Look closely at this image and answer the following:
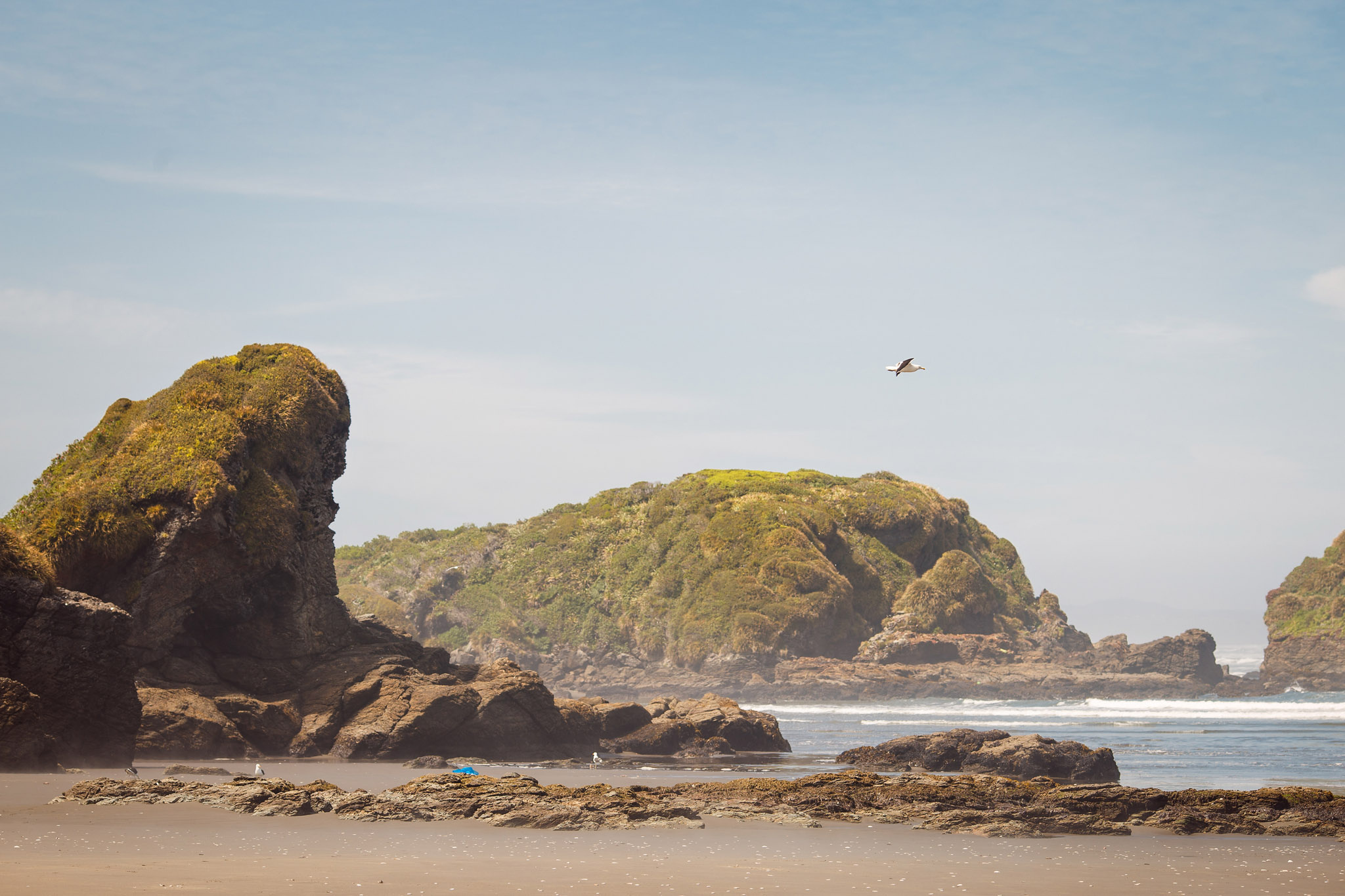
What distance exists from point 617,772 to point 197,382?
15.5 m

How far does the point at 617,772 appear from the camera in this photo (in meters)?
25.0

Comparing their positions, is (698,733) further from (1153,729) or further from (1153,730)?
(1153,729)

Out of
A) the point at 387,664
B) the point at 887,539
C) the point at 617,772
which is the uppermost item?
the point at 887,539

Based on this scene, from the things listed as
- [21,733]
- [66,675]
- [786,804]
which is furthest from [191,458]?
[786,804]

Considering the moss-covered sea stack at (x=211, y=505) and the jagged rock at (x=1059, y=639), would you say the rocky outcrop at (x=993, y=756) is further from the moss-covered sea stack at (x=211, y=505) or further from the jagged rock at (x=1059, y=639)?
the jagged rock at (x=1059, y=639)

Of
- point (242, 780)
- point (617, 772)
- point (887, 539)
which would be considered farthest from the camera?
point (887, 539)

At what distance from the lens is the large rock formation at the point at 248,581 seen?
23.9 meters

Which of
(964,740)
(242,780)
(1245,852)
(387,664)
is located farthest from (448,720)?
(1245,852)

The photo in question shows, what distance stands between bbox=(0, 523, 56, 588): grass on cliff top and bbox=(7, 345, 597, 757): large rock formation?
8.30ft

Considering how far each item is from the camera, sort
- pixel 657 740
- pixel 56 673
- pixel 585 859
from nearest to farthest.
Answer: pixel 585 859 → pixel 56 673 → pixel 657 740

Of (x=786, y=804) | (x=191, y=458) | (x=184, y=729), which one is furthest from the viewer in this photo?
(x=191, y=458)

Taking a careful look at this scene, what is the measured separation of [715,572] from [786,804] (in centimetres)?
8607

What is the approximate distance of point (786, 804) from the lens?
16703mm

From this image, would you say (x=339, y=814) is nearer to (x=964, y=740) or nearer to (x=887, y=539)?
(x=964, y=740)
